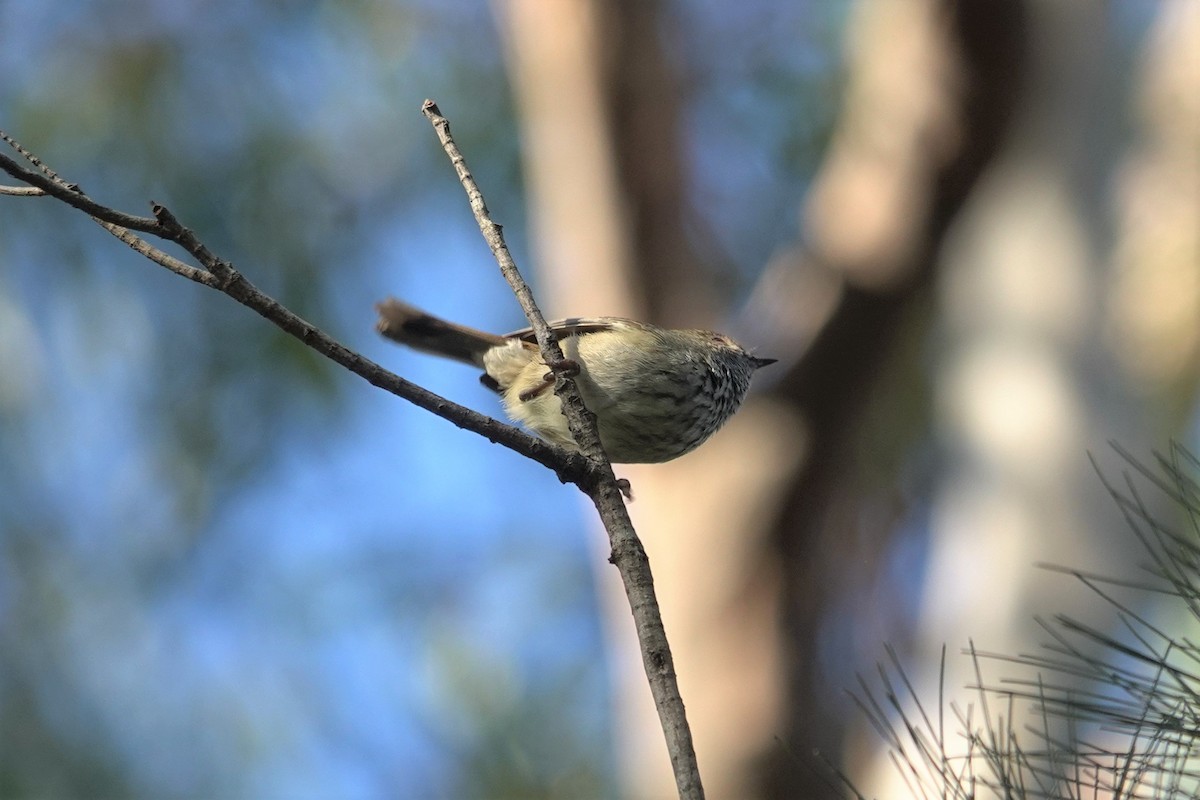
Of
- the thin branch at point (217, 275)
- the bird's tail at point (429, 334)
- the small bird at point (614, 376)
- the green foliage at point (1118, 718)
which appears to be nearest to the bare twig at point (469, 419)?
the thin branch at point (217, 275)

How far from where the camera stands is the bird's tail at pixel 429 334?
3.96 meters

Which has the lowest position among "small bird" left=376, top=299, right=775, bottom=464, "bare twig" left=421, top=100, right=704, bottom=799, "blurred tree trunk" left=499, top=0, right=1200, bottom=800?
"bare twig" left=421, top=100, right=704, bottom=799

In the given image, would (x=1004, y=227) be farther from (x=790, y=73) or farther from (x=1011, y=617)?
(x=790, y=73)

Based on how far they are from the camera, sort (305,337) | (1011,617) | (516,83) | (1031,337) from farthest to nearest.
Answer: (516,83) < (1031,337) < (1011,617) < (305,337)

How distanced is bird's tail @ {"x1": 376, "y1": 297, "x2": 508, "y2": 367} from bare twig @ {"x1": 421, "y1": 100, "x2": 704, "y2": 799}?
168 cm

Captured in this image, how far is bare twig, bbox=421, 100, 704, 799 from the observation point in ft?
4.93

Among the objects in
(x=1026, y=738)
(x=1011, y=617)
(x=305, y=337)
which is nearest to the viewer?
(x=305, y=337)

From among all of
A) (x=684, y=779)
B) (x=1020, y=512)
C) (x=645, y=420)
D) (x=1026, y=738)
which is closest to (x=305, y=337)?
(x=684, y=779)

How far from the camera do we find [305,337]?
1766mm

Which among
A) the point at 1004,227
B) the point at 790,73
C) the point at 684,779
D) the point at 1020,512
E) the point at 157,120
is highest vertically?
the point at 790,73

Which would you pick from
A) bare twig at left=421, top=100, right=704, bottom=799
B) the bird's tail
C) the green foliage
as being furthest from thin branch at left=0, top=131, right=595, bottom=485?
the bird's tail

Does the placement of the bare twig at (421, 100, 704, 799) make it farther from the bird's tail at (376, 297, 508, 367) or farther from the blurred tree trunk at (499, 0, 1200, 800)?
the blurred tree trunk at (499, 0, 1200, 800)

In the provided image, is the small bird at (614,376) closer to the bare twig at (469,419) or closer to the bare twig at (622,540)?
the bare twig at (622,540)

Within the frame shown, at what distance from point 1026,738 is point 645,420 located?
7.96 ft
